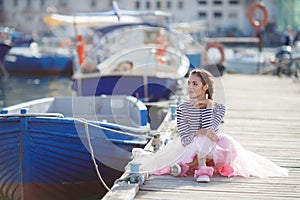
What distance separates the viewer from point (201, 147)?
6547 millimetres

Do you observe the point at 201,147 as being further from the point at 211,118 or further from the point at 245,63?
the point at 245,63

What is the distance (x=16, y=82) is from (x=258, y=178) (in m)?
24.8

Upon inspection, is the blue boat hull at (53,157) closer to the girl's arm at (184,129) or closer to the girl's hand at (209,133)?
the girl's arm at (184,129)

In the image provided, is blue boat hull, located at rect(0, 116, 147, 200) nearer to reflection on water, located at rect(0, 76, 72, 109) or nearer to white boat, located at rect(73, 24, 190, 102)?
white boat, located at rect(73, 24, 190, 102)

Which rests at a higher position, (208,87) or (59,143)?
(208,87)

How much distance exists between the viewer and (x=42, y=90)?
2692cm

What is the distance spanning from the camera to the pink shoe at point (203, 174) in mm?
6406

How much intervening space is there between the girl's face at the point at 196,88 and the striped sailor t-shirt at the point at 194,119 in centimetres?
13

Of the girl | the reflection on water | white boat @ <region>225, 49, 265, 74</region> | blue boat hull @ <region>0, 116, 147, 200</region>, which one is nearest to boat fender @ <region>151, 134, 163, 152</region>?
blue boat hull @ <region>0, 116, 147, 200</region>

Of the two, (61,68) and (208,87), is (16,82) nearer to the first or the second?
(61,68)

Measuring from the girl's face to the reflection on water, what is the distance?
50.6 ft

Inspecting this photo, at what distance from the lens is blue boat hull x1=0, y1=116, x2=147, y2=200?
7.90m

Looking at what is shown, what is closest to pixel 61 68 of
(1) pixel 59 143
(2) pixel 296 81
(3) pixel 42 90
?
(3) pixel 42 90

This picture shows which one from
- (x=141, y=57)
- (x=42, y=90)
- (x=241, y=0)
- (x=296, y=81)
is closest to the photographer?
(x=141, y=57)
